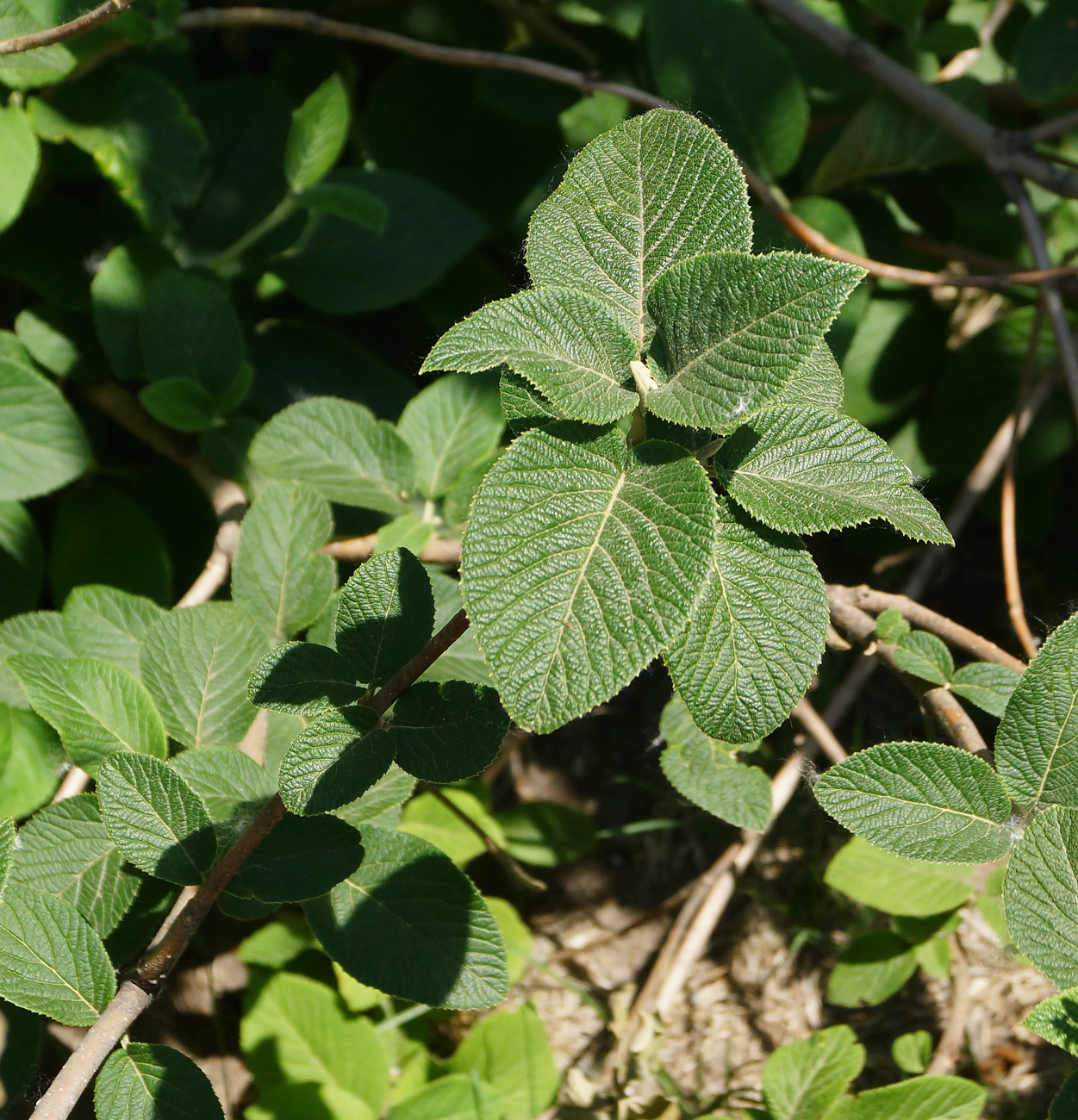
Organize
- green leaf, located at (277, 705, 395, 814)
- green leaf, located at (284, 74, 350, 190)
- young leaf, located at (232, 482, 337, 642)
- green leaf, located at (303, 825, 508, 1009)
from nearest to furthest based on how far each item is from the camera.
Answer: green leaf, located at (277, 705, 395, 814) → green leaf, located at (303, 825, 508, 1009) → young leaf, located at (232, 482, 337, 642) → green leaf, located at (284, 74, 350, 190)

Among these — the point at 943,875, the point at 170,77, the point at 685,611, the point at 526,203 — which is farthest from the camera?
the point at 526,203

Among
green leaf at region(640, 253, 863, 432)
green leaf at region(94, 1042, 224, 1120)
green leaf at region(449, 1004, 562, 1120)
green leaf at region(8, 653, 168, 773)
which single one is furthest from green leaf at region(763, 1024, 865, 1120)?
green leaf at region(640, 253, 863, 432)

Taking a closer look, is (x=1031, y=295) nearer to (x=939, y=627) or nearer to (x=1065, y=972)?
(x=939, y=627)

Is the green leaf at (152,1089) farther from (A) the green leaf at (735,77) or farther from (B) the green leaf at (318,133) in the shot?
(A) the green leaf at (735,77)

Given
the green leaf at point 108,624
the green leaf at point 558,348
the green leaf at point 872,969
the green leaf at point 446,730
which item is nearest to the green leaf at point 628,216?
the green leaf at point 558,348

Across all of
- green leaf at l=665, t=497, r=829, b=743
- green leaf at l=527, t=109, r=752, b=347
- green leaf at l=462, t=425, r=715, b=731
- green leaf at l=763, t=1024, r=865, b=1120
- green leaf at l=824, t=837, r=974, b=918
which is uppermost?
green leaf at l=527, t=109, r=752, b=347

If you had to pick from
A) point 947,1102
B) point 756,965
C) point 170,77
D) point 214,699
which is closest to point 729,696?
point 214,699

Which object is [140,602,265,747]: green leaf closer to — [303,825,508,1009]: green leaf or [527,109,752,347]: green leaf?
[303,825,508,1009]: green leaf
